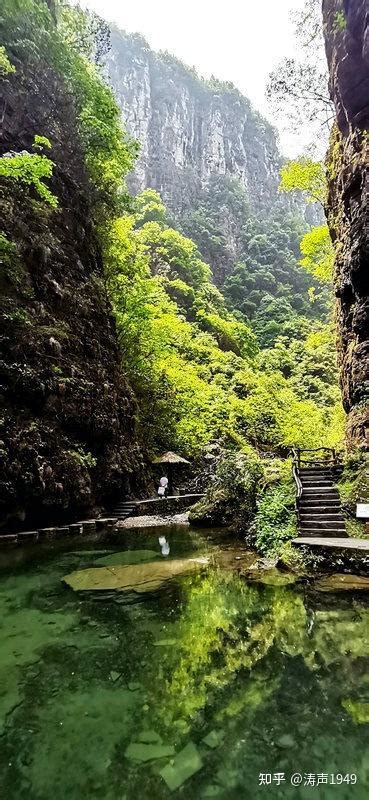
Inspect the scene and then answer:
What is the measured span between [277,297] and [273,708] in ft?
174

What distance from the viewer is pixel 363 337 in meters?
13.5

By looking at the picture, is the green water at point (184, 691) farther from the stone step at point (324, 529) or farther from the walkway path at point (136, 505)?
the walkway path at point (136, 505)

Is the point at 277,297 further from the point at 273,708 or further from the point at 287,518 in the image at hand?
the point at 273,708

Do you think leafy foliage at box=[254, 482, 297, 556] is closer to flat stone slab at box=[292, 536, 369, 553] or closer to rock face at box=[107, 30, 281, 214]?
flat stone slab at box=[292, 536, 369, 553]

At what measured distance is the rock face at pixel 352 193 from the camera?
12.7 meters

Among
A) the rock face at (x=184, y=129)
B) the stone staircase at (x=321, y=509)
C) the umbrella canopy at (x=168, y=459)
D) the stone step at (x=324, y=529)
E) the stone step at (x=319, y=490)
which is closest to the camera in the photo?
the stone step at (x=324, y=529)

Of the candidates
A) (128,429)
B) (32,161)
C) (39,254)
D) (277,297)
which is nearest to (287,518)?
(128,429)

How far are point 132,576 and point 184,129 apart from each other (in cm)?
7736

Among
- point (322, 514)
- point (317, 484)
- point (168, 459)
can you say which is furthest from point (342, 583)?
point (168, 459)

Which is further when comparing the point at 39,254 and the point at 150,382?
the point at 150,382

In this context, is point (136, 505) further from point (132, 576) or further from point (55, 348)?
point (132, 576)

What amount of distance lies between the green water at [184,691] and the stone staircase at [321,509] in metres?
2.84

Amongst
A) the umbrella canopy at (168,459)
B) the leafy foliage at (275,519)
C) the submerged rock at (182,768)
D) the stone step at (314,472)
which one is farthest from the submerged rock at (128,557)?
the umbrella canopy at (168,459)

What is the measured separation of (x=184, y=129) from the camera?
6931 cm
